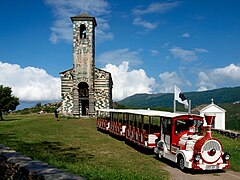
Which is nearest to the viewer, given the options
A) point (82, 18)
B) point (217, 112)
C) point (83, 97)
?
point (217, 112)

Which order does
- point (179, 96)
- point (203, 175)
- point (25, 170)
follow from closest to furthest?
point (25, 170), point (203, 175), point (179, 96)

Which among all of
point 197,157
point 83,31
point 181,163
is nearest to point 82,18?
point 83,31

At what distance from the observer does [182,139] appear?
13414 millimetres

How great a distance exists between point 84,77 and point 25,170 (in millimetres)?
34015

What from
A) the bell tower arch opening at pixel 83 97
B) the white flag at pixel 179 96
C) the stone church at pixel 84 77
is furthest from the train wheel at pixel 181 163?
the bell tower arch opening at pixel 83 97

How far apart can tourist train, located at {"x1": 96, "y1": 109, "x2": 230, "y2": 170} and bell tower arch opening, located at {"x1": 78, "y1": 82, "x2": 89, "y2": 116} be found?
22.2 m

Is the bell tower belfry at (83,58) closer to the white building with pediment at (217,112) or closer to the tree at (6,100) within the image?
the tree at (6,100)

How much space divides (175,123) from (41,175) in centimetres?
924

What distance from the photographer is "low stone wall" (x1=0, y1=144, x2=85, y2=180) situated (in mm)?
5230

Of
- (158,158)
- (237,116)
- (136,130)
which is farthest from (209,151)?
(237,116)

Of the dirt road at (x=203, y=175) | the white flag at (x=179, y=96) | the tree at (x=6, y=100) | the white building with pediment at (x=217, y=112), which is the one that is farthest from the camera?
the tree at (x=6, y=100)

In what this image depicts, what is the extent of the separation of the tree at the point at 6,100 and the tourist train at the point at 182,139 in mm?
29867

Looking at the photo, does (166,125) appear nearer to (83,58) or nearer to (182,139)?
(182,139)

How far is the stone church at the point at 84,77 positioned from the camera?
130ft
